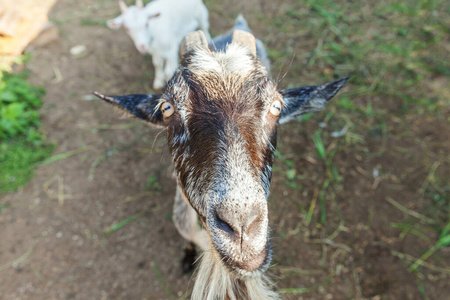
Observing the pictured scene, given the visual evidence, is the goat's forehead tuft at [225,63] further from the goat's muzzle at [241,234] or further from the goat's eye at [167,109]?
the goat's muzzle at [241,234]

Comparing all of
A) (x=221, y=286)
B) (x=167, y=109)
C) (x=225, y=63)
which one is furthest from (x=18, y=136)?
(x=221, y=286)

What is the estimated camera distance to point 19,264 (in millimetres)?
3984

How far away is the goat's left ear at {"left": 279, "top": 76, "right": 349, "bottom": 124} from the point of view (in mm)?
2875

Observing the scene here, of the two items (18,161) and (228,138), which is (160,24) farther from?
(228,138)

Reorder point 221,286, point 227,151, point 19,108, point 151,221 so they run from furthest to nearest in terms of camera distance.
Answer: point 19,108 → point 151,221 → point 221,286 → point 227,151

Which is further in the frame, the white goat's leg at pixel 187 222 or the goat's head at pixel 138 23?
the goat's head at pixel 138 23

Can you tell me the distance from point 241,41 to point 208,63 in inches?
22.5

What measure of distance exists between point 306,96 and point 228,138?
136 centimetres

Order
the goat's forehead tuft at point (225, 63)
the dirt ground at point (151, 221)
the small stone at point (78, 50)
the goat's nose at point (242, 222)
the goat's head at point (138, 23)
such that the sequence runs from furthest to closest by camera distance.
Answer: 1. the small stone at point (78, 50)
2. the goat's head at point (138, 23)
3. the dirt ground at point (151, 221)
4. the goat's forehead tuft at point (225, 63)
5. the goat's nose at point (242, 222)

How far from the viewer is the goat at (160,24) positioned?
4973 mm

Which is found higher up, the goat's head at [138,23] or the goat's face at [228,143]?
the goat's face at [228,143]

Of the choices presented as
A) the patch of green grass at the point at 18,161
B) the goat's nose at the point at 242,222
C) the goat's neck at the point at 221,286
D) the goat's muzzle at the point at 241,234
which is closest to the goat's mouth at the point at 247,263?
the goat's muzzle at the point at 241,234

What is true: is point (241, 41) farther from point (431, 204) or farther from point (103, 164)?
point (431, 204)

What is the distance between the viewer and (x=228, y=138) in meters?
1.93
